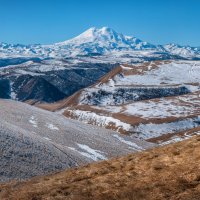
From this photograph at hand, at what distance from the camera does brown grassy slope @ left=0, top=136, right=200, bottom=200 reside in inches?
784

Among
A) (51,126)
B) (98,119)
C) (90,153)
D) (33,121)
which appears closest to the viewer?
(90,153)

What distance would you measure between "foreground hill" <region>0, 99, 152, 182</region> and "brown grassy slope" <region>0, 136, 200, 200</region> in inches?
471

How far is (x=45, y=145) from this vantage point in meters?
49.3

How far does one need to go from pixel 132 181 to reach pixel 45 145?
28669 mm

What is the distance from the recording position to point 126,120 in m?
159

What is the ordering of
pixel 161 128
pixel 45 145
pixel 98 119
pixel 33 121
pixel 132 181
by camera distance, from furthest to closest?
1. pixel 98 119
2. pixel 161 128
3. pixel 33 121
4. pixel 45 145
5. pixel 132 181

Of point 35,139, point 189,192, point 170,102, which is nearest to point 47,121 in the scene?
point 35,139

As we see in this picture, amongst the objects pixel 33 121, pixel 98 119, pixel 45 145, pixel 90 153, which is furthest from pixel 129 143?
pixel 98 119

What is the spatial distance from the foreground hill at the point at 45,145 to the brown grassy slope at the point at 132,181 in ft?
39.3

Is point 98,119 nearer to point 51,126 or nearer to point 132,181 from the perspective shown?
point 51,126

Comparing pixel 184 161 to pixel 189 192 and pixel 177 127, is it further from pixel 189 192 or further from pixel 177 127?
pixel 177 127

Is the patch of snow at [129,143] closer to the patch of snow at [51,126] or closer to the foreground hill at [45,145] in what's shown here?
the foreground hill at [45,145]

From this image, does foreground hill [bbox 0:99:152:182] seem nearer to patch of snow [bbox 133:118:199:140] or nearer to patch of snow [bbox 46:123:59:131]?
patch of snow [bbox 46:123:59:131]

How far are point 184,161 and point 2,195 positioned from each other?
9664 millimetres
